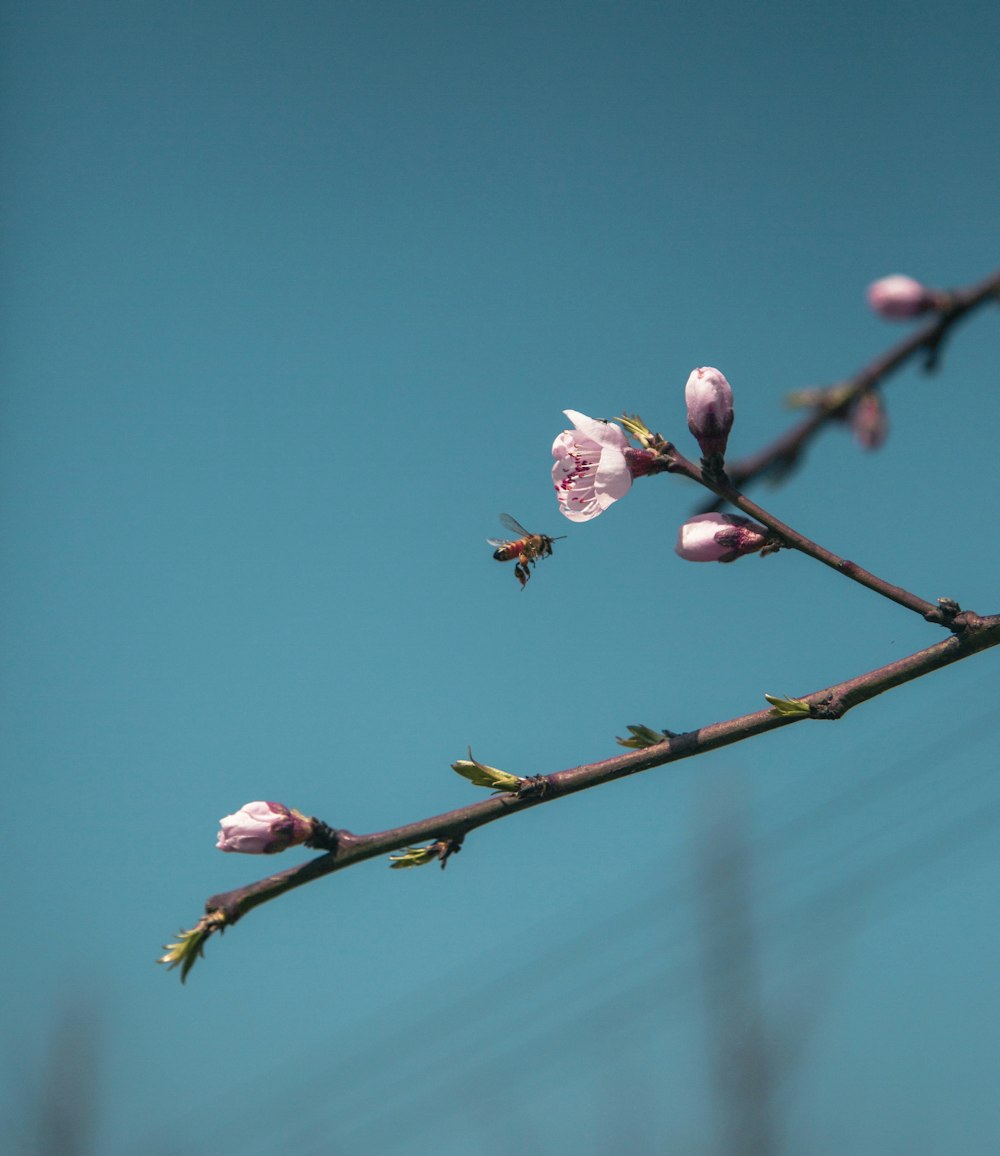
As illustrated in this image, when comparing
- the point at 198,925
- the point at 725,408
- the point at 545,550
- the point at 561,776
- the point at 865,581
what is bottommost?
the point at 198,925

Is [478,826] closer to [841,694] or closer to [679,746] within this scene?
[679,746]

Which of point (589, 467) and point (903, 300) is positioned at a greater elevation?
point (589, 467)

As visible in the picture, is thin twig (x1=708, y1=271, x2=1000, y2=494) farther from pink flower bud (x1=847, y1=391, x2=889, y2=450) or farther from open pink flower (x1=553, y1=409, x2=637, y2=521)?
open pink flower (x1=553, y1=409, x2=637, y2=521)

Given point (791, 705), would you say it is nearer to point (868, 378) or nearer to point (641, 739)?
point (641, 739)

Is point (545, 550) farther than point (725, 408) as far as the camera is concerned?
Yes

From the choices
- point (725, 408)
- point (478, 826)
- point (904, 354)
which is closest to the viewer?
point (904, 354)

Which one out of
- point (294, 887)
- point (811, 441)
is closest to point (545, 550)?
point (294, 887)

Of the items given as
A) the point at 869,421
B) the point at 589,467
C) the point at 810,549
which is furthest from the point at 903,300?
the point at 589,467
